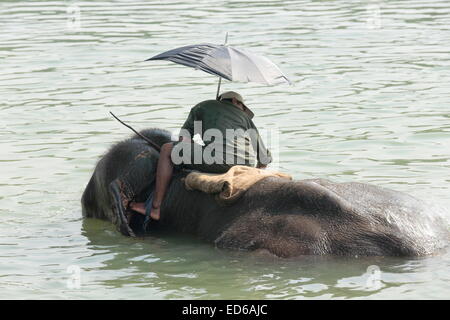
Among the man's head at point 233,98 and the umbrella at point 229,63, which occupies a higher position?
the umbrella at point 229,63

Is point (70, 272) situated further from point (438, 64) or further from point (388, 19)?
point (388, 19)

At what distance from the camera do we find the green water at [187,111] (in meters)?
8.45

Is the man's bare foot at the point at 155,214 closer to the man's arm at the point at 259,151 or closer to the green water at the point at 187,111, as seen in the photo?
the green water at the point at 187,111

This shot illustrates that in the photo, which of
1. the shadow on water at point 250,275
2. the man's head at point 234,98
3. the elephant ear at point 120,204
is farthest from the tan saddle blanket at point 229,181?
the elephant ear at point 120,204

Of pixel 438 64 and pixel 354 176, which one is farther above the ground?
pixel 438 64

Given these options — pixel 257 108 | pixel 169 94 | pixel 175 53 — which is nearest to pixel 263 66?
pixel 175 53

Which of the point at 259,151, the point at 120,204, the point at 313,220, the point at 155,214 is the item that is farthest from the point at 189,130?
Result: the point at 313,220

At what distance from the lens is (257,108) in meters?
15.5

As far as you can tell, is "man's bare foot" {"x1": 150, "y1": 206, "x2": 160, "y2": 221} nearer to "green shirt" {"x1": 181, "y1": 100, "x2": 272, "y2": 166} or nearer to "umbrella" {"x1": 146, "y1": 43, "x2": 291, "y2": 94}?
"green shirt" {"x1": 181, "y1": 100, "x2": 272, "y2": 166}

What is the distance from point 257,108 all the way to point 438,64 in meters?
3.87

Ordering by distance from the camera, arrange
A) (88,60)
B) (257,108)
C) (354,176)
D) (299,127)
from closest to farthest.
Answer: (354,176), (299,127), (257,108), (88,60)

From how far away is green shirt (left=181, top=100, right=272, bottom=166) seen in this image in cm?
959

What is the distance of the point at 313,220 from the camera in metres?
8.53

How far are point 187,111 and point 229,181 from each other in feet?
20.4
